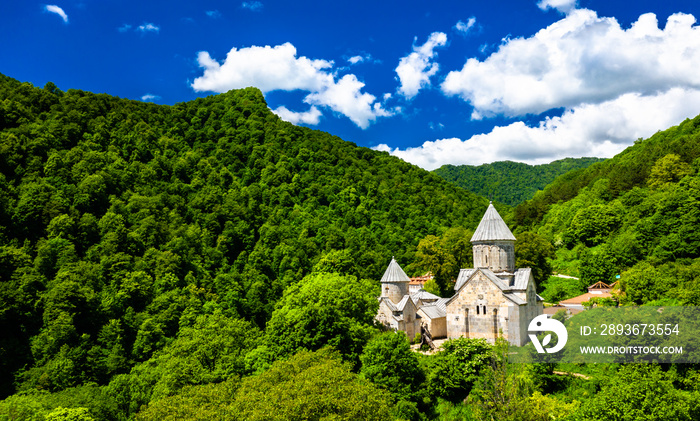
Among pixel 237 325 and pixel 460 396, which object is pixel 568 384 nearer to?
pixel 460 396

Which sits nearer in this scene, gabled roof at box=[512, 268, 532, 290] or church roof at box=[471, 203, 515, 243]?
gabled roof at box=[512, 268, 532, 290]

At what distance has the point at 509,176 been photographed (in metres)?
149

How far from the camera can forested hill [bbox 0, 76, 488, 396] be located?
40281 mm

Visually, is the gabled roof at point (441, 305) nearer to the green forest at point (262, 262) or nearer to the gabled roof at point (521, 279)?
the green forest at point (262, 262)

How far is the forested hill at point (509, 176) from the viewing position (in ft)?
440

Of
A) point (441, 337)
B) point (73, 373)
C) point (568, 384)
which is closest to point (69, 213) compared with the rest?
point (73, 373)

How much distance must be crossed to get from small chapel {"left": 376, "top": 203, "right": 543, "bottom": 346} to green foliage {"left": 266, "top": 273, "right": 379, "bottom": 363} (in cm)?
508

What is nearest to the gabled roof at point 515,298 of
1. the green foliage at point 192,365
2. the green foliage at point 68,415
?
the green foliage at point 192,365

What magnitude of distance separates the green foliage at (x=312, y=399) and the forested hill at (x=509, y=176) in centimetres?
11474

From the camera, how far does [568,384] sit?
963 inches

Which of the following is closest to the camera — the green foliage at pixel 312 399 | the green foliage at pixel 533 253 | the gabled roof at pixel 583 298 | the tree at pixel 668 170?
the green foliage at pixel 312 399

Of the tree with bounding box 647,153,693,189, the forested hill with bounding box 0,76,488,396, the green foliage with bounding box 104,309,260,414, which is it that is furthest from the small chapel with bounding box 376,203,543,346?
the tree with bounding box 647,153,693,189

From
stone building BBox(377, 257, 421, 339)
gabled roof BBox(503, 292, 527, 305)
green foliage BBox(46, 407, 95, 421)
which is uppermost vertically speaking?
gabled roof BBox(503, 292, 527, 305)

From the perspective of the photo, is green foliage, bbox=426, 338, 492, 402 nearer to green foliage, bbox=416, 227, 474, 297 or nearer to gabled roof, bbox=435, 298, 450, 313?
gabled roof, bbox=435, 298, 450, 313
